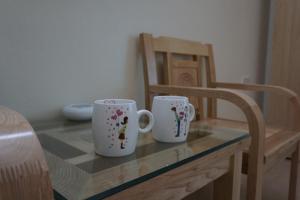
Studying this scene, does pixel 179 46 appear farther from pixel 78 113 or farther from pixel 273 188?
pixel 273 188

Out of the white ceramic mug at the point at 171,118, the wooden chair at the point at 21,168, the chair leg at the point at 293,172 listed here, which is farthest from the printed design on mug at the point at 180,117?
the chair leg at the point at 293,172

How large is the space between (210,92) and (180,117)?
10.6 inches

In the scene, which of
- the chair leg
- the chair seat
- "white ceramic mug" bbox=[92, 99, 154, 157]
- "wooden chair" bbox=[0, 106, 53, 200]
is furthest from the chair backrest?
"wooden chair" bbox=[0, 106, 53, 200]

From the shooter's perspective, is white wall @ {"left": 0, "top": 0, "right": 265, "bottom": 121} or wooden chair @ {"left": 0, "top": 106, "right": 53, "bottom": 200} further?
white wall @ {"left": 0, "top": 0, "right": 265, "bottom": 121}

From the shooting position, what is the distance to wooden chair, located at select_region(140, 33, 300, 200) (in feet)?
2.62

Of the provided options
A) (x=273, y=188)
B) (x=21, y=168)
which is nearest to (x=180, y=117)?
(x=21, y=168)

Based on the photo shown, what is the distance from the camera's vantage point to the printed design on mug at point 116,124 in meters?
0.48

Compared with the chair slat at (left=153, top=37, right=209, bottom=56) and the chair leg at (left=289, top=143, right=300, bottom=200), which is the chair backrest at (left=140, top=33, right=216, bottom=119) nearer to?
the chair slat at (left=153, top=37, right=209, bottom=56)

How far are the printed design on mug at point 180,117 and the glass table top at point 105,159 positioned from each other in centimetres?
3

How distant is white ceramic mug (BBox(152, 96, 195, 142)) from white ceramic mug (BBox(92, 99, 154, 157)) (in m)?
0.10

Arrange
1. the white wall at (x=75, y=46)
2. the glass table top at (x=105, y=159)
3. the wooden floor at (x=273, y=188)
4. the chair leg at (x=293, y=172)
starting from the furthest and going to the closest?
the wooden floor at (x=273, y=188), the chair leg at (x=293, y=172), the white wall at (x=75, y=46), the glass table top at (x=105, y=159)

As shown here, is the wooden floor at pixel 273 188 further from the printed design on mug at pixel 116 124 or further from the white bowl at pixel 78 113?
the printed design on mug at pixel 116 124

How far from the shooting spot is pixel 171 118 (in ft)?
1.93

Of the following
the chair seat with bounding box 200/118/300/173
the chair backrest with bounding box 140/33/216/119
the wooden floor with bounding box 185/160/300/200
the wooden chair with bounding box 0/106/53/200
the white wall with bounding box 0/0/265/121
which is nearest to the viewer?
the wooden chair with bounding box 0/106/53/200
